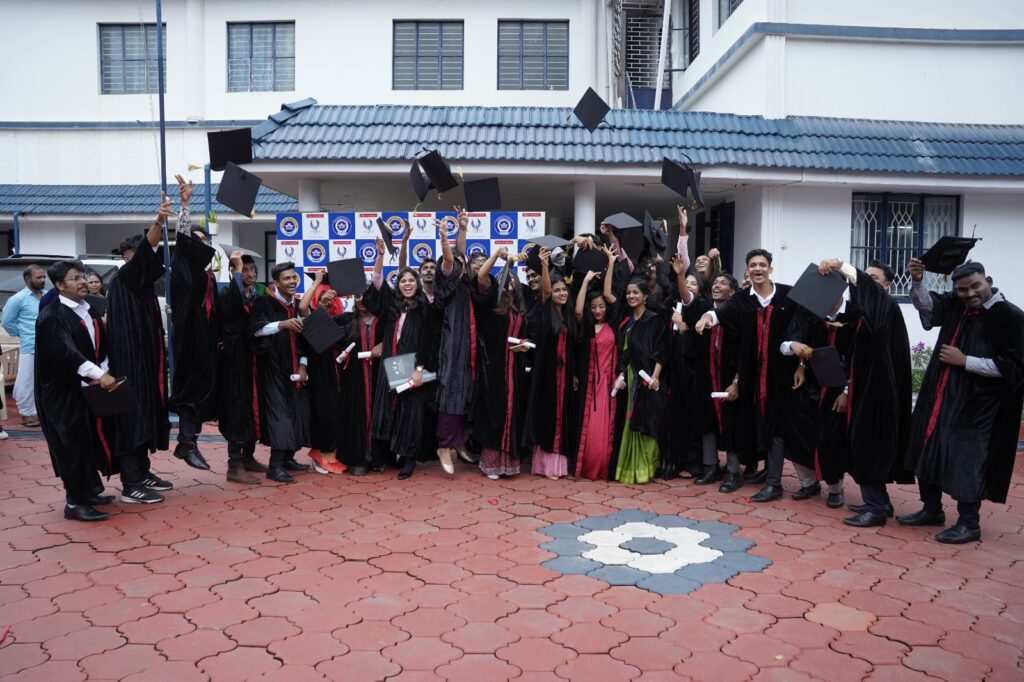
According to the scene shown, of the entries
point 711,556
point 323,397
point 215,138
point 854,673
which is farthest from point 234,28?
point 854,673

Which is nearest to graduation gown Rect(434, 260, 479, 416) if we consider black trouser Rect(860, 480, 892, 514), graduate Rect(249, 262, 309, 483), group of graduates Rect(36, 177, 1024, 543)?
group of graduates Rect(36, 177, 1024, 543)

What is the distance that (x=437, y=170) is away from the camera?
27.8ft

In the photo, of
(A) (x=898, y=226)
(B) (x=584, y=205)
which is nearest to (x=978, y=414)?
(B) (x=584, y=205)

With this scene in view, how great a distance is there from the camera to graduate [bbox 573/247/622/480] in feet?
24.8

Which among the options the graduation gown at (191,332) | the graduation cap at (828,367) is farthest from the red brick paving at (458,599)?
the graduation cap at (828,367)

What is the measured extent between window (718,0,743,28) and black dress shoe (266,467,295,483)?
1106 cm

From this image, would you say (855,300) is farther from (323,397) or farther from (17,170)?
(17,170)

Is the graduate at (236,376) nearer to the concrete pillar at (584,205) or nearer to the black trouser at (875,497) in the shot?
the black trouser at (875,497)

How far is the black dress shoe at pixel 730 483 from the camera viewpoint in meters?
7.16

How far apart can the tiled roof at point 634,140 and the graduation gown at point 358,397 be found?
3.94m

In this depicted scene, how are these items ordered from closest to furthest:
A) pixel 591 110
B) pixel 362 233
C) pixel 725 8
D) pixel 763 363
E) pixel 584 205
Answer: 1. pixel 763 363
2. pixel 591 110
3. pixel 362 233
4. pixel 584 205
5. pixel 725 8

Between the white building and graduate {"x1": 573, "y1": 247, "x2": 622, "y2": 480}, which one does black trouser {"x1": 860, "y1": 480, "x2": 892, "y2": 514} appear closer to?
graduate {"x1": 573, "y1": 247, "x2": 622, "y2": 480}

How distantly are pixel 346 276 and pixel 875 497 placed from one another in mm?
4643

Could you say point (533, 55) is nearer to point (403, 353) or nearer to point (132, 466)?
point (403, 353)
